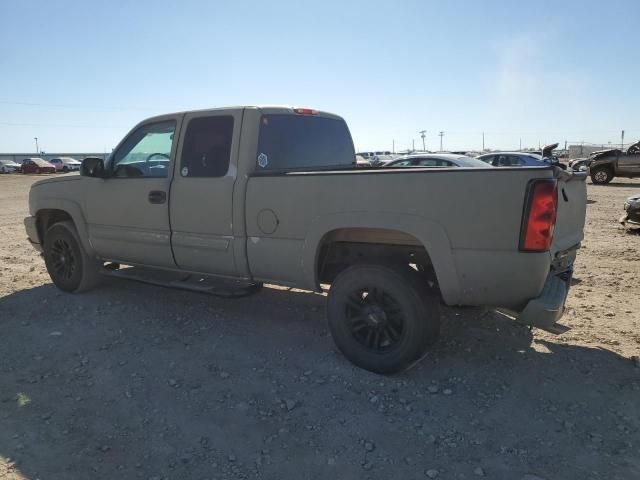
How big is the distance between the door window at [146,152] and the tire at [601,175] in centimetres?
2122

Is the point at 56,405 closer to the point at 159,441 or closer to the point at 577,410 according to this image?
the point at 159,441

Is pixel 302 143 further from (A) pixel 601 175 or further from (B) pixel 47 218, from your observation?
(A) pixel 601 175

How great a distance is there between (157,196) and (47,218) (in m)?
2.11

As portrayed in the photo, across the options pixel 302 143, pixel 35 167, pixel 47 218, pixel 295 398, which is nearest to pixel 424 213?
pixel 295 398

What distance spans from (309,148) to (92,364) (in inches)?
106

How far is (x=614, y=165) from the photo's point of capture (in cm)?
2056

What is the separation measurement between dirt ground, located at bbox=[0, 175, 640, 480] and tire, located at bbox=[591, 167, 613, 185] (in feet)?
60.4

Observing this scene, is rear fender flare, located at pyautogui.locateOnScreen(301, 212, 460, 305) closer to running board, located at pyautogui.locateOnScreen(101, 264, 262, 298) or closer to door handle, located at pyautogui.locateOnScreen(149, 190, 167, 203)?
running board, located at pyautogui.locateOnScreen(101, 264, 262, 298)

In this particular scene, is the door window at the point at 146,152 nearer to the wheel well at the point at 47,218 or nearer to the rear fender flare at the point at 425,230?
the wheel well at the point at 47,218

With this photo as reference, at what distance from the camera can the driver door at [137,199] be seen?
4.66 m

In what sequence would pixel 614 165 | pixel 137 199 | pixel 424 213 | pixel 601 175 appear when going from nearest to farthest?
pixel 424 213
pixel 137 199
pixel 614 165
pixel 601 175

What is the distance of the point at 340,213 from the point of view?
139 inches

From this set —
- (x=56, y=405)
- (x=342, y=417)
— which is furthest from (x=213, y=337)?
(x=342, y=417)

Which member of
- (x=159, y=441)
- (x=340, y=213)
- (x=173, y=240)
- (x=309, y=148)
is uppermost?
(x=309, y=148)
